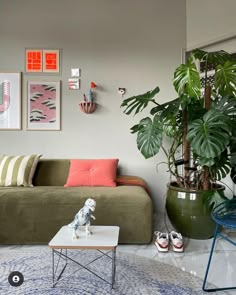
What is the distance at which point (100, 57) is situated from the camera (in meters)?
3.40

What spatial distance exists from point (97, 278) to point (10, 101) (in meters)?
2.45

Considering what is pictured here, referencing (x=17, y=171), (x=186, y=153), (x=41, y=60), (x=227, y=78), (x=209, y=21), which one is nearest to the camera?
(x=227, y=78)

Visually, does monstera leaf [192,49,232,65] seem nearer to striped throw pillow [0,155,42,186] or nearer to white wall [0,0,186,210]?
white wall [0,0,186,210]

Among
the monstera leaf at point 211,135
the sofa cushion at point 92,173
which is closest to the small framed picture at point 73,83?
the sofa cushion at point 92,173

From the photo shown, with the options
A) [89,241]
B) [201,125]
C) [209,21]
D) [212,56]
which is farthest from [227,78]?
[89,241]

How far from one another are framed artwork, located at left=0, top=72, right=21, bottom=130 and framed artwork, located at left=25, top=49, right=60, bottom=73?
0.61 feet

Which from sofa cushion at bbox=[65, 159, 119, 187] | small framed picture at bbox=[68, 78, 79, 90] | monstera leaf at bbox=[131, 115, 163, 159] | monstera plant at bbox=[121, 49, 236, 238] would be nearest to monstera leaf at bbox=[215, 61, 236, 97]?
monstera plant at bbox=[121, 49, 236, 238]

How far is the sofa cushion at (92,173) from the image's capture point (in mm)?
2902

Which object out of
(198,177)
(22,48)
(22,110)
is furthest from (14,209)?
(22,48)

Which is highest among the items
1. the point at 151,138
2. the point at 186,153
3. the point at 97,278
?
the point at 151,138

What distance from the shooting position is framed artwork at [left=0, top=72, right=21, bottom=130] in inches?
132

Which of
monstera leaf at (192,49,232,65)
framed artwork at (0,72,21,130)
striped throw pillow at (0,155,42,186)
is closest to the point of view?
monstera leaf at (192,49,232,65)

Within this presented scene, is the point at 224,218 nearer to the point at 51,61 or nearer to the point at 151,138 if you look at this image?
the point at 151,138

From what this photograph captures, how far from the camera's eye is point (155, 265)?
203 cm
